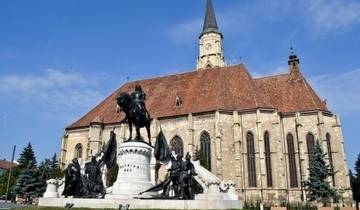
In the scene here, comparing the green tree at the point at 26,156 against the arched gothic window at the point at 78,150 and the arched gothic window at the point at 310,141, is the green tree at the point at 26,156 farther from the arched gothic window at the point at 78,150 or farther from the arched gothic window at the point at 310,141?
the arched gothic window at the point at 310,141

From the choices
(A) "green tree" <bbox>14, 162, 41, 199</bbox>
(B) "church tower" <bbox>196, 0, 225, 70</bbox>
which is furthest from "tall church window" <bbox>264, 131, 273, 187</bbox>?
(A) "green tree" <bbox>14, 162, 41, 199</bbox>

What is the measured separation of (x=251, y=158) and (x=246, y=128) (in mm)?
2988

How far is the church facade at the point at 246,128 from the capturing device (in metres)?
31.4

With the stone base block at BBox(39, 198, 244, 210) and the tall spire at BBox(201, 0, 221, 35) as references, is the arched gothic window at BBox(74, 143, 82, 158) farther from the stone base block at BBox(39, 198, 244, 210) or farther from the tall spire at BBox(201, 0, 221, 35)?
the tall spire at BBox(201, 0, 221, 35)

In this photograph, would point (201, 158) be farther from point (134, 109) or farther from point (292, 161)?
point (134, 109)

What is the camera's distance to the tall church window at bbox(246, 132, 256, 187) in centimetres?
3146

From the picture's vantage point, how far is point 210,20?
5869 centimetres

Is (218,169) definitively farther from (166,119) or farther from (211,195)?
(211,195)

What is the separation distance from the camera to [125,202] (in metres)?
11.8

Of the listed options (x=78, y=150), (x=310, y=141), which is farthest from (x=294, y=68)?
(x=78, y=150)

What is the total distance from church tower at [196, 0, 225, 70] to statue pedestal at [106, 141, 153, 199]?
39.8m

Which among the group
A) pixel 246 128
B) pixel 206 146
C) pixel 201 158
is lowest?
pixel 201 158

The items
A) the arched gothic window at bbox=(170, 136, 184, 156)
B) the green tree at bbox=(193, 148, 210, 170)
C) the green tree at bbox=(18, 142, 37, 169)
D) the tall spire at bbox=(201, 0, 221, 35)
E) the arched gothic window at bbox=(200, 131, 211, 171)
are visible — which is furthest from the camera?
the tall spire at bbox=(201, 0, 221, 35)

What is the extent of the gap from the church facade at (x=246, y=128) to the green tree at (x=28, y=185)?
12.0 feet
